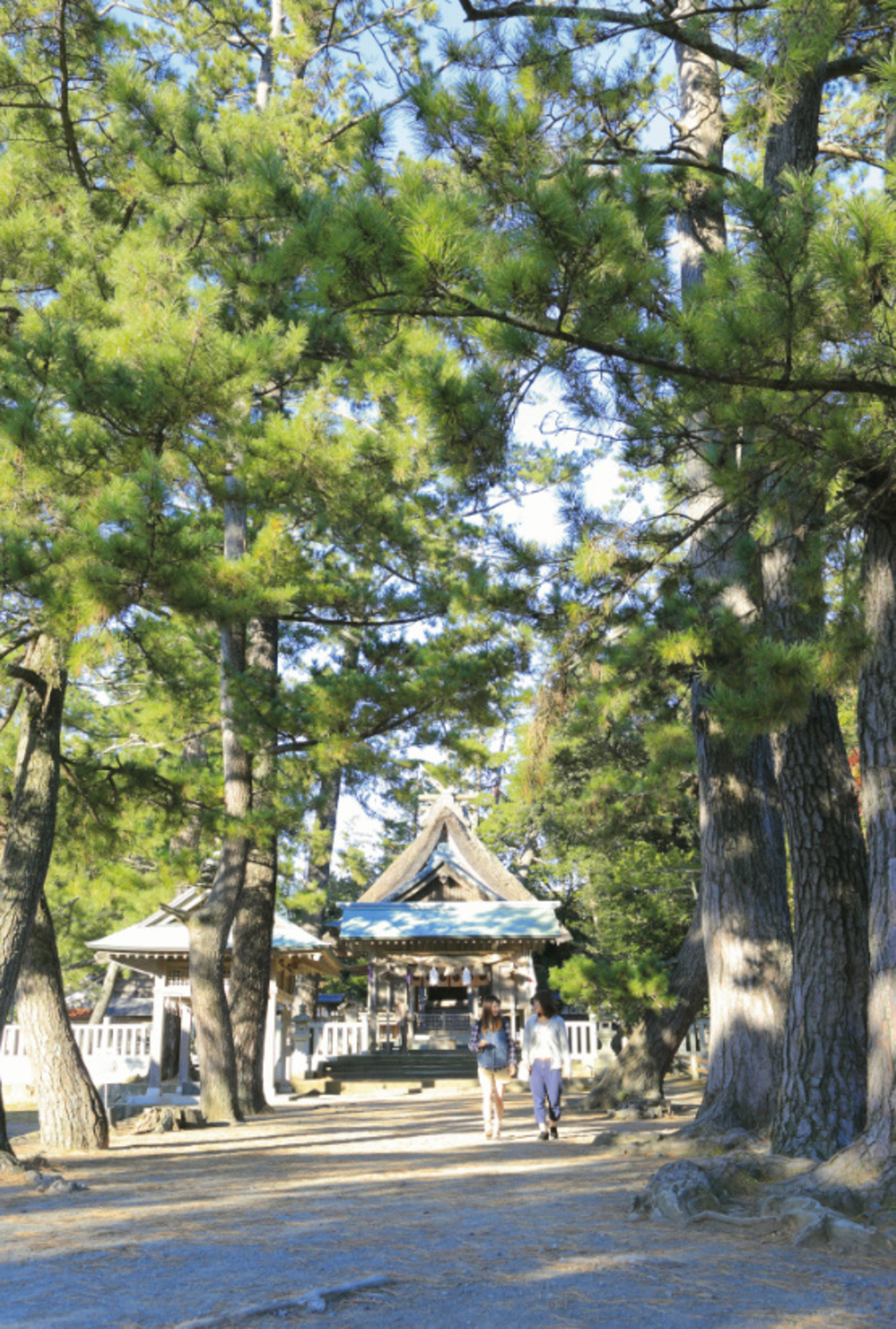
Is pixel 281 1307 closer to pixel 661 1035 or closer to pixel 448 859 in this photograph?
pixel 661 1035

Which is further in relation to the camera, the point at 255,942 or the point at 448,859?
the point at 448,859

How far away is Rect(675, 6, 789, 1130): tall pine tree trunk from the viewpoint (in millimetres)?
6969

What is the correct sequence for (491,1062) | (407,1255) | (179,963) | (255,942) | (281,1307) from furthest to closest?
(179,963) → (255,942) → (491,1062) → (407,1255) → (281,1307)

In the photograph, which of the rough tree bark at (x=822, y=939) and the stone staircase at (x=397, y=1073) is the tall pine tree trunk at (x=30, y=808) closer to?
the rough tree bark at (x=822, y=939)

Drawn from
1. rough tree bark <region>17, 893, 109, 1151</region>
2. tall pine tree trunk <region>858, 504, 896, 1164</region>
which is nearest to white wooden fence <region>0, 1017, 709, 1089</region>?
rough tree bark <region>17, 893, 109, 1151</region>

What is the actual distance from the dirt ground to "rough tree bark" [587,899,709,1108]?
2.96m

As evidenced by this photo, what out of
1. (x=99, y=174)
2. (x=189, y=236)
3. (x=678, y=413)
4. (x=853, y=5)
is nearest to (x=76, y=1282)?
(x=678, y=413)

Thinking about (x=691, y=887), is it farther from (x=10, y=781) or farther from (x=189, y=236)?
(x=189, y=236)

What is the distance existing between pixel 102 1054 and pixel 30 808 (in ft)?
34.9

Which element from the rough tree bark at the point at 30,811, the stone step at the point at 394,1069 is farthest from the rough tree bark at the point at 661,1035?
the stone step at the point at 394,1069

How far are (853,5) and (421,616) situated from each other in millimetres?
7282

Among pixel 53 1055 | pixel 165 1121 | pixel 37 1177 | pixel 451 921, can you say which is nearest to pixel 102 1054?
pixel 165 1121

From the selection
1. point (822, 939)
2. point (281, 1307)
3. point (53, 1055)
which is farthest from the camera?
point (53, 1055)

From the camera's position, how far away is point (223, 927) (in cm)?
1059
